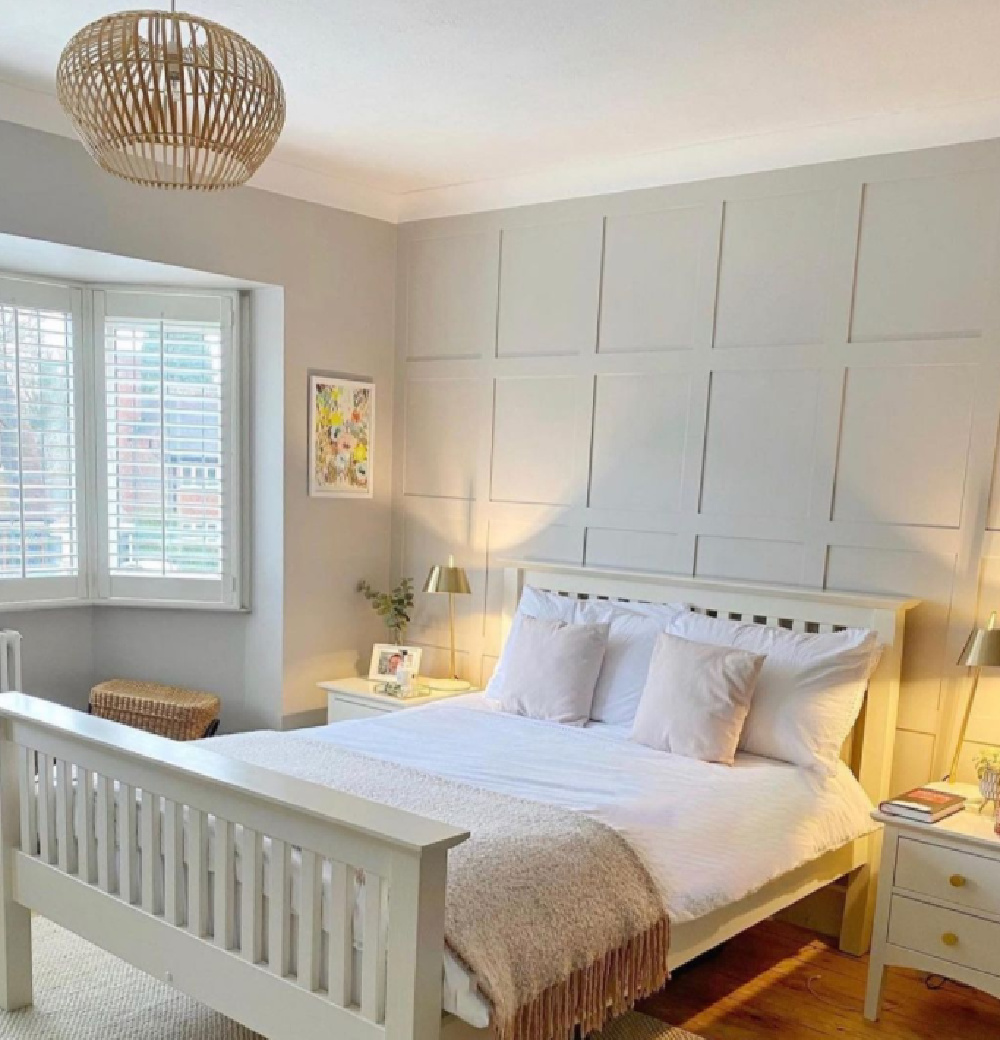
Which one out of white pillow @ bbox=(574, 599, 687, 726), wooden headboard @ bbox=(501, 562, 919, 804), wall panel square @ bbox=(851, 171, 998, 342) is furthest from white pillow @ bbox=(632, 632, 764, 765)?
wall panel square @ bbox=(851, 171, 998, 342)

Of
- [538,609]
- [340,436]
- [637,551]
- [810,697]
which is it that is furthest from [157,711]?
[810,697]

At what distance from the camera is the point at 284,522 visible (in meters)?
4.27

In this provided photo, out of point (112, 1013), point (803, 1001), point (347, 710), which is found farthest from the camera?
point (347, 710)

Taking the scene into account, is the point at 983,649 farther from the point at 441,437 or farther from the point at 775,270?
the point at 441,437

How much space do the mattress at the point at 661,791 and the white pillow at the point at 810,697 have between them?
0.06m

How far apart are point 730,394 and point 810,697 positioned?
1174 mm

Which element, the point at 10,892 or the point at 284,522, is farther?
the point at 284,522

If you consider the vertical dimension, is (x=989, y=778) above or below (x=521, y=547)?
below

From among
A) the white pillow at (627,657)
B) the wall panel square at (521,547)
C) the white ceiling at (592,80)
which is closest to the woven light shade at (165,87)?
the white ceiling at (592,80)

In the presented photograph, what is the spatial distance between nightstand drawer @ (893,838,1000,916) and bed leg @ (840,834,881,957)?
0.44m

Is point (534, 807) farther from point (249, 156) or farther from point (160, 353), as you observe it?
point (160, 353)

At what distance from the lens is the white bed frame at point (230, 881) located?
179 cm

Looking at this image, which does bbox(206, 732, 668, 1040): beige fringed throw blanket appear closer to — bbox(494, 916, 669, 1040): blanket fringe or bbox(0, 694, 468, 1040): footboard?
bbox(494, 916, 669, 1040): blanket fringe

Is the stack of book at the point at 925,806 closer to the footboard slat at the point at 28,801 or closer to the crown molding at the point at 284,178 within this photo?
the footboard slat at the point at 28,801
